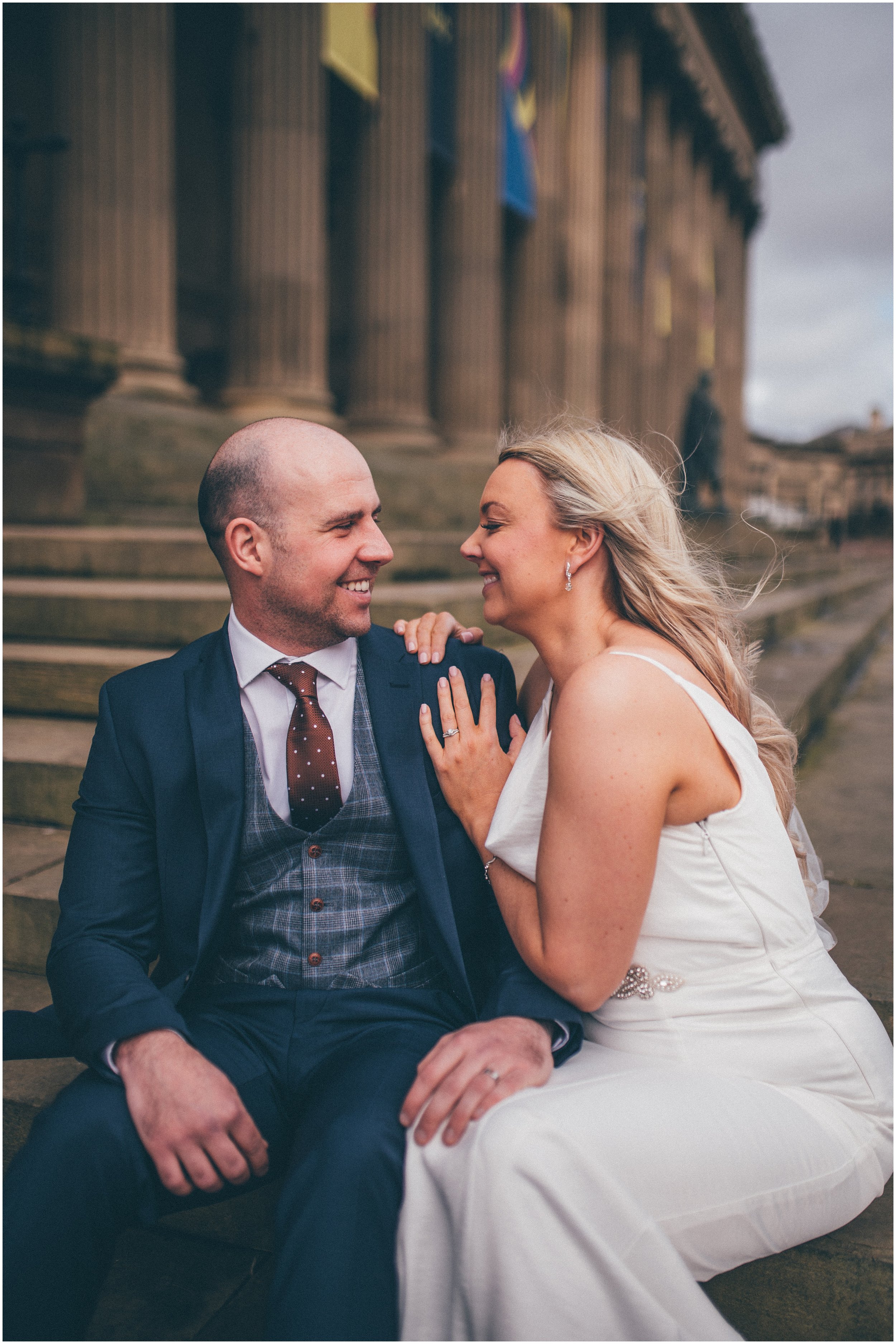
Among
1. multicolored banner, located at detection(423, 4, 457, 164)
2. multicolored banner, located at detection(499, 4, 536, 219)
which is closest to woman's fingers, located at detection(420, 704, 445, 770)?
multicolored banner, located at detection(423, 4, 457, 164)

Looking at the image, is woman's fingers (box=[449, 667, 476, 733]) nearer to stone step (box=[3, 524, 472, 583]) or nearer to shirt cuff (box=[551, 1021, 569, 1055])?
shirt cuff (box=[551, 1021, 569, 1055])

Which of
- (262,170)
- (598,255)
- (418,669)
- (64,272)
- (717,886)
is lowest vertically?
(717,886)

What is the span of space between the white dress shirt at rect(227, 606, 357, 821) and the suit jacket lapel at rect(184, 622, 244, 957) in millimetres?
68

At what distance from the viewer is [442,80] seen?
46.2ft

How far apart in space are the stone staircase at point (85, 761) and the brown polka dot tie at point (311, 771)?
2.63 ft

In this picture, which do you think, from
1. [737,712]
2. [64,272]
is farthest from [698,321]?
[737,712]

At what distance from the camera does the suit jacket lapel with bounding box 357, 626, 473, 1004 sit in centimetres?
206

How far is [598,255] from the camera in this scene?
2095 cm

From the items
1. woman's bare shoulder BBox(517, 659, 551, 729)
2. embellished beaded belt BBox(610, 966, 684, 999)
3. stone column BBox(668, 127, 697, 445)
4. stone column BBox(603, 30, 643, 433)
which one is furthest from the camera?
stone column BBox(668, 127, 697, 445)

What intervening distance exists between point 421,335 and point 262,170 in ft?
11.3

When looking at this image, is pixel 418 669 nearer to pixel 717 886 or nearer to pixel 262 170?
pixel 717 886

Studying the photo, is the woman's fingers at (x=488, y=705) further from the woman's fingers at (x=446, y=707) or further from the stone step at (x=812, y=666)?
the stone step at (x=812, y=666)

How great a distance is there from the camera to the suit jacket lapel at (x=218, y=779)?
1999 millimetres

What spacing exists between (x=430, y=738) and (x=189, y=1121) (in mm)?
905
